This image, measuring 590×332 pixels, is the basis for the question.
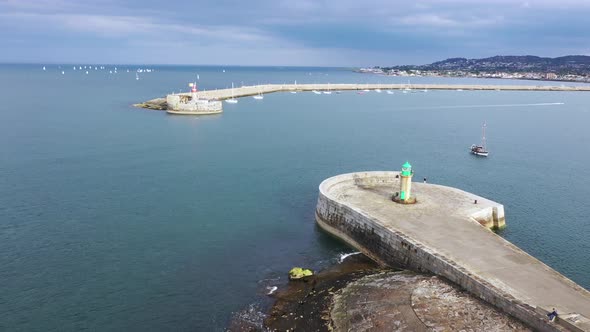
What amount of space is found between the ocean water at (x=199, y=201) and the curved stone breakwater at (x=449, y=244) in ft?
8.77

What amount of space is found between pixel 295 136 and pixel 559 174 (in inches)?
1442

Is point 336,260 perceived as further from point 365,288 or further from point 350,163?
point 350,163

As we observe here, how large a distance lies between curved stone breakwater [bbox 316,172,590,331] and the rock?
4179 mm

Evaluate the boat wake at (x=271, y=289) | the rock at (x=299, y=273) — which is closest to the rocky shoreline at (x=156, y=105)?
the rock at (x=299, y=273)

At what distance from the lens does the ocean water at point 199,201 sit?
2417 centimetres

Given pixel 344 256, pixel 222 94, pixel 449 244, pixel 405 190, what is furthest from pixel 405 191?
pixel 222 94

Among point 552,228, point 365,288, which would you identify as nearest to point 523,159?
point 552,228

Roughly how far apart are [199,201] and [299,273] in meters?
16.0

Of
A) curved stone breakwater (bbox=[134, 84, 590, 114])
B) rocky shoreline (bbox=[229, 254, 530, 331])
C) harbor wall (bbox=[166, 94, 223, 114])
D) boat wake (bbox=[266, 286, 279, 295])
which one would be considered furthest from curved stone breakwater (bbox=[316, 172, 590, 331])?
curved stone breakwater (bbox=[134, 84, 590, 114])

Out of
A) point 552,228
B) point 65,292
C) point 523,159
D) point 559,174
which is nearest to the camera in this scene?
point 65,292

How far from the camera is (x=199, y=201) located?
39.0m

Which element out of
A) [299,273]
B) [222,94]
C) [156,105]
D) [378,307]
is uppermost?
[222,94]

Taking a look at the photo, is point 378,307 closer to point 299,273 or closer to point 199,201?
point 299,273

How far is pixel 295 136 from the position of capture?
72.3 m
